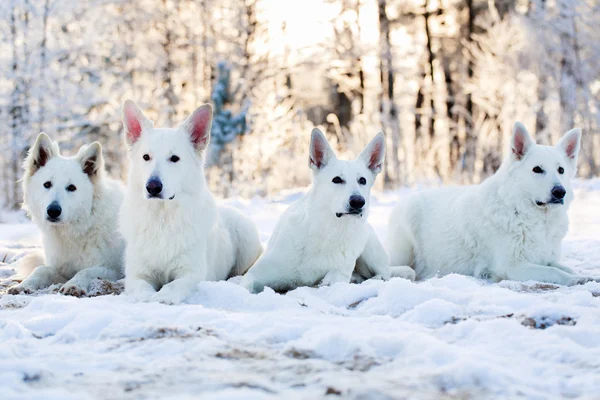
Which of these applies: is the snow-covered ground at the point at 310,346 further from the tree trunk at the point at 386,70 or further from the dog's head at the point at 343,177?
the tree trunk at the point at 386,70

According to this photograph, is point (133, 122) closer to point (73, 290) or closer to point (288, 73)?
point (73, 290)

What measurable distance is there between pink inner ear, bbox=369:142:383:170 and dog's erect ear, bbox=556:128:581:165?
58.7 inches

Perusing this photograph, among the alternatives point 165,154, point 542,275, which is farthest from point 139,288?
point 542,275

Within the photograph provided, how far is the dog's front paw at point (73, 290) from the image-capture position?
4066 mm

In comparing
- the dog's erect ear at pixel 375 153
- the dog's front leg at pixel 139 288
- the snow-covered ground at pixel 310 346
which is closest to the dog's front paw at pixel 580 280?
the snow-covered ground at pixel 310 346

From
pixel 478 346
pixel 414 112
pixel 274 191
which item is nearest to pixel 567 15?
pixel 414 112

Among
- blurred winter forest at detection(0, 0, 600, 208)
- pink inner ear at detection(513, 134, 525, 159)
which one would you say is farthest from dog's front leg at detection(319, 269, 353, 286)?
blurred winter forest at detection(0, 0, 600, 208)

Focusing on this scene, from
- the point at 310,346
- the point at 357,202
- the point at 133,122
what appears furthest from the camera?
the point at 357,202

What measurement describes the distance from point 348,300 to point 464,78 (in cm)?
1760

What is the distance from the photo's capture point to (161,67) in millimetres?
20281

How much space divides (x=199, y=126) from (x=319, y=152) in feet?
3.22

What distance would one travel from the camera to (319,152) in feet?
15.5

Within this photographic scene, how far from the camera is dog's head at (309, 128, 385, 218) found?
4340 millimetres

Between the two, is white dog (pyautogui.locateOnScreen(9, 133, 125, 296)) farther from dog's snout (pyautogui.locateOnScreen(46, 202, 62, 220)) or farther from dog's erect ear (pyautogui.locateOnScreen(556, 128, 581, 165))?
dog's erect ear (pyautogui.locateOnScreen(556, 128, 581, 165))
